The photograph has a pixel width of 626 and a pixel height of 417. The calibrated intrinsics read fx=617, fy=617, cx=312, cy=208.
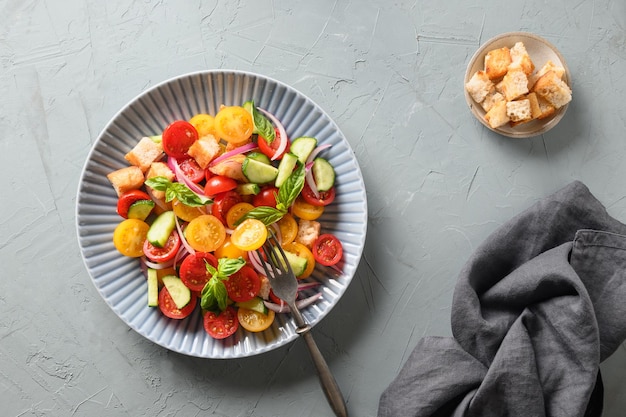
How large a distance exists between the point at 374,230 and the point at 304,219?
0.29m

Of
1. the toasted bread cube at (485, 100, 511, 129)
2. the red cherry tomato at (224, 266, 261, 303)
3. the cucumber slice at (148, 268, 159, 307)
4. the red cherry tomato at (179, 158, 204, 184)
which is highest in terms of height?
the toasted bread cube at (485, 100, 511, 129)

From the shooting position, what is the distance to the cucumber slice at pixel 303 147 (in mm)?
2117

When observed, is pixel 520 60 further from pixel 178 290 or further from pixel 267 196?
pixel 178 290

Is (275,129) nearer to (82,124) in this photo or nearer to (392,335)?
(82,124)

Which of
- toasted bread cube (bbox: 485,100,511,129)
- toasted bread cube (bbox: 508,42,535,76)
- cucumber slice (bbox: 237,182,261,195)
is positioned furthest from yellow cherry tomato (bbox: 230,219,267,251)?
toasted bread cube (bbox: 508,42,535,76)

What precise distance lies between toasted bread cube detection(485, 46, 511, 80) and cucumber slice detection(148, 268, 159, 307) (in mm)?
1402

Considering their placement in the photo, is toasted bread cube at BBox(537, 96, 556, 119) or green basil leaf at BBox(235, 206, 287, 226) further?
toasted bread cube at BBox(537, 96, 556, 119)

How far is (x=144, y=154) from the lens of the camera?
2.09 metres

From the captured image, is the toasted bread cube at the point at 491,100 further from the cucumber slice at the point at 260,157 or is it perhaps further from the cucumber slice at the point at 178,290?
the cucumber slice at the point at 178,290

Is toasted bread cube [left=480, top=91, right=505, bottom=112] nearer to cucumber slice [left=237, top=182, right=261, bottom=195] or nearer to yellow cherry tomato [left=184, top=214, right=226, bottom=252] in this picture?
cucumber slice [left=237, top=182, right=261, bottom=195]

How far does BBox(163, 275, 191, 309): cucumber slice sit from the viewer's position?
2.07m

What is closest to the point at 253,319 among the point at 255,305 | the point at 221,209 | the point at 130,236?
the point at 255,305

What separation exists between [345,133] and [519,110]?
628mm

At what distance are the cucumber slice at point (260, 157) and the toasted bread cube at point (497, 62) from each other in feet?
2.89
